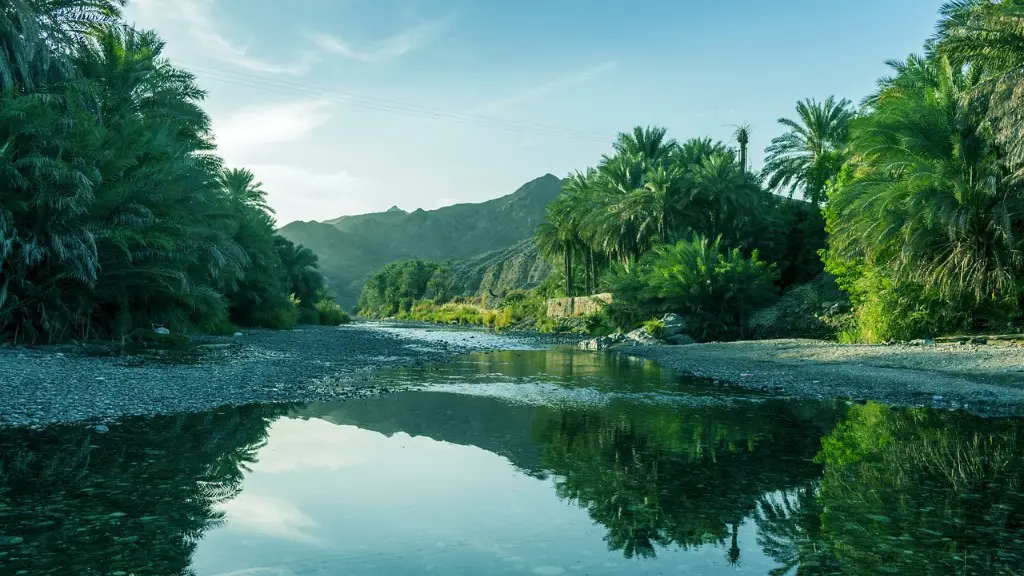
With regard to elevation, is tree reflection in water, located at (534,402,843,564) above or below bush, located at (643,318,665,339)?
below

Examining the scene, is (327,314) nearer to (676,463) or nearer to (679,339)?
(679,339)

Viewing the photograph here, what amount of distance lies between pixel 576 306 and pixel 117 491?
131 feet

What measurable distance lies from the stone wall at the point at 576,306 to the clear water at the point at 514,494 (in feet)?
97.9

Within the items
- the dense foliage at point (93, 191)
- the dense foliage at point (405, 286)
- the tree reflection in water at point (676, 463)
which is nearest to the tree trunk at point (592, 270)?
the dense foliage at point (93, 191)

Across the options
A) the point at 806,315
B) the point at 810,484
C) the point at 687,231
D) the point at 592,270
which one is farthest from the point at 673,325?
the point at 810,484

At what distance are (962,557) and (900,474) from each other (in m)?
2.17

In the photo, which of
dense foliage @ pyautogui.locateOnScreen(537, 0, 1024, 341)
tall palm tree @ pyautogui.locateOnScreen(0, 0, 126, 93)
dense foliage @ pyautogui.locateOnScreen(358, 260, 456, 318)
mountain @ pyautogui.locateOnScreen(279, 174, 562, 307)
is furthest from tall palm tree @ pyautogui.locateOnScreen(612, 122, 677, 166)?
mountain @ pyautogui.locateOnScreen(279, 174, 562, 307)

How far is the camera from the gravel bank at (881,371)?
10.7 metres

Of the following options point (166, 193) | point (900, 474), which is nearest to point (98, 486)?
point (900, 474)

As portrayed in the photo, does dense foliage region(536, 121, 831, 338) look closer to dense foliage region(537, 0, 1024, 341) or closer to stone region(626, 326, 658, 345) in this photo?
dense foliage region(537, 0, 1024, 341)

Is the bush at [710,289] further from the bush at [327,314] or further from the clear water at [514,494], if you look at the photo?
Answer: the bush at [327,314]

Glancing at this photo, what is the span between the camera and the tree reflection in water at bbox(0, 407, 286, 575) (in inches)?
151

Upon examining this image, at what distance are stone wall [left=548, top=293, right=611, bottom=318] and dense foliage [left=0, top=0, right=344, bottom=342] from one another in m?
22.0

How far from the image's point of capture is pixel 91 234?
48.7 ft
